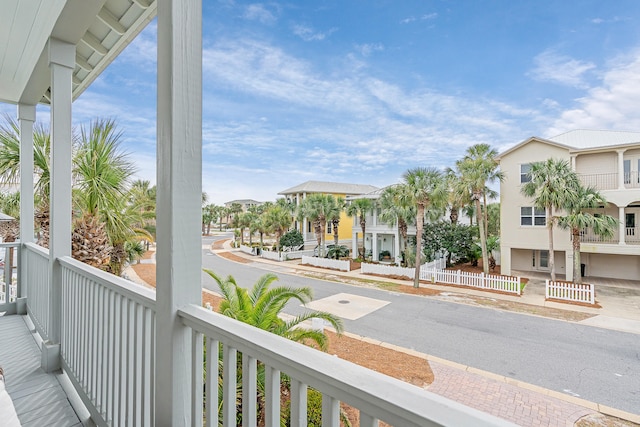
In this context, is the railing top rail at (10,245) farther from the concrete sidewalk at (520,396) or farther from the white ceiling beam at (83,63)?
the concrete sidewalk at (520,396)

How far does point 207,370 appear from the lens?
934mm

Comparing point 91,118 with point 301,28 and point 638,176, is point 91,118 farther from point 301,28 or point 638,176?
point 638,176

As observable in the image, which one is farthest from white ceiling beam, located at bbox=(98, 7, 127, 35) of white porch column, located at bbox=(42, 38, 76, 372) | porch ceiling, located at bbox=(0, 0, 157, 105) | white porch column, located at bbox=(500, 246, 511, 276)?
white porch column, located at bbox=(500, 246, 511, 276)

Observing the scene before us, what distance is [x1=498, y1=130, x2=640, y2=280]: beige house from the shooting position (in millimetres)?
4477

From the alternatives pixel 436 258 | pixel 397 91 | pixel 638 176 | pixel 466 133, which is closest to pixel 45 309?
pixel 397 91

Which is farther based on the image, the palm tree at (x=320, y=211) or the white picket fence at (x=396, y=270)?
the palm tree at (x=320, y=211)

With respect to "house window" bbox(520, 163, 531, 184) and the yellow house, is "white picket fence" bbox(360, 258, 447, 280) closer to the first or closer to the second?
"house window" bbox(520, 163, 531, 184)

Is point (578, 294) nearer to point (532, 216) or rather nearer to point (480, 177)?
point (532, 216)

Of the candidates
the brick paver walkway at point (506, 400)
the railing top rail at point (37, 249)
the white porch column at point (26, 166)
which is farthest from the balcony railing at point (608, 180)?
the white porch column at point (26, 166)

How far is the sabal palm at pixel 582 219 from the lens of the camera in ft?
18.4

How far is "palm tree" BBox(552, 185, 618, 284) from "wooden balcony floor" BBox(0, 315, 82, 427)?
7.29 meters

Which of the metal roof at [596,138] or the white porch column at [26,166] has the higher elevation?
the metal roof at [596,138]

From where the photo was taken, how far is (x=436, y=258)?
1385 centimetres

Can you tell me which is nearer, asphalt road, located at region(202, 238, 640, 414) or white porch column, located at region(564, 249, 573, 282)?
asphalt road, located at region(202, 238, 640, 414)
